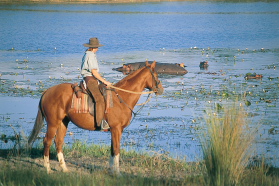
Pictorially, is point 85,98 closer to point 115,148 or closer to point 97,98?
point 97,98

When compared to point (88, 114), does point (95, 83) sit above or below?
above

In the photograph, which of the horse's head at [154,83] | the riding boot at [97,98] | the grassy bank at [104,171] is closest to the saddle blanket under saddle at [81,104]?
the riding boot at [97,98]

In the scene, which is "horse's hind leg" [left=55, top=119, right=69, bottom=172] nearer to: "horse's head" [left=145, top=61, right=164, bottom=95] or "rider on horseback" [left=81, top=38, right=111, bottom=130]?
"rider on horseback" [left=81, top=38, right=111, bottom=130]

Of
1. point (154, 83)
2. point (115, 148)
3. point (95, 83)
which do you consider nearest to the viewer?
point (115, 148)

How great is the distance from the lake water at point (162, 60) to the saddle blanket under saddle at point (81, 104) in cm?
220

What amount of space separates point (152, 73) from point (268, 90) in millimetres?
8593

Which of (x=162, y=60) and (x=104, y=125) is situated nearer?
(x=104, y=125)

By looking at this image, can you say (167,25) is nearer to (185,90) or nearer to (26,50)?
(26,50)

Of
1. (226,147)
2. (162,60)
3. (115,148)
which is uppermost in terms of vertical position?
(162,60)

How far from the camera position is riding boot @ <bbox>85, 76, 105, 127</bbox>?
944 cm

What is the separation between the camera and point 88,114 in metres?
9.52

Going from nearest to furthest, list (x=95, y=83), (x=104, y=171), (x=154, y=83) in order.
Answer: (x=104, y=171) → (x=95, y=83) → (x=154, y=83)

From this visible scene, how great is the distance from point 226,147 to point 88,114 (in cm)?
263

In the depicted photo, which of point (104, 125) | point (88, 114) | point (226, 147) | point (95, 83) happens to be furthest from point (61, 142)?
point (226, 147)
